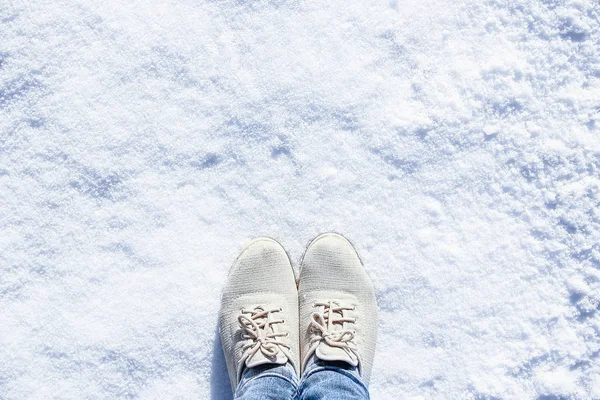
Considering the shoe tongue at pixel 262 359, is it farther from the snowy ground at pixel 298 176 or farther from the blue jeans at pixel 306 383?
the snowy ground at pixel 298 176

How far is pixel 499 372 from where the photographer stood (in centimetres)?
119

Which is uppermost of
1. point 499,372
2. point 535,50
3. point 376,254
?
point 535,50

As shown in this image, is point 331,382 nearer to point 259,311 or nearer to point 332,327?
point 332,327

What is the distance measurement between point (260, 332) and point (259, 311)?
50 millimetres

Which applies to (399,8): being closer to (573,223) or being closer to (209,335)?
(573,223)

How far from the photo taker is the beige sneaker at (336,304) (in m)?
1.18

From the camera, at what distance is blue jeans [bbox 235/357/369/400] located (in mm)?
1095

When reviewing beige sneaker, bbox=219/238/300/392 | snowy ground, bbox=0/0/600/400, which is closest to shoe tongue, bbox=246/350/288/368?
beige sneaker, bbox=219/238/300/392

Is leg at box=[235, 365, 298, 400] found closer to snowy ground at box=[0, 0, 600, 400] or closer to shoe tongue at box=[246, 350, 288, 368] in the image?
shoe tongue at box=[246, 350, 288, 368]

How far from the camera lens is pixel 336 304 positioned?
1.22 m

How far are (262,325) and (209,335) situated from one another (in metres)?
0.13

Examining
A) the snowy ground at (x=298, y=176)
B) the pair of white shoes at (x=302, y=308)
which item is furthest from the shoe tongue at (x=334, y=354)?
the snowy ground at (x=298, y=176)

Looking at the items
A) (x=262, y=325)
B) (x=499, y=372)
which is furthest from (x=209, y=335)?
(x=499, y=372)

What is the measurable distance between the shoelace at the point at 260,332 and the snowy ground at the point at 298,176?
10 cm
